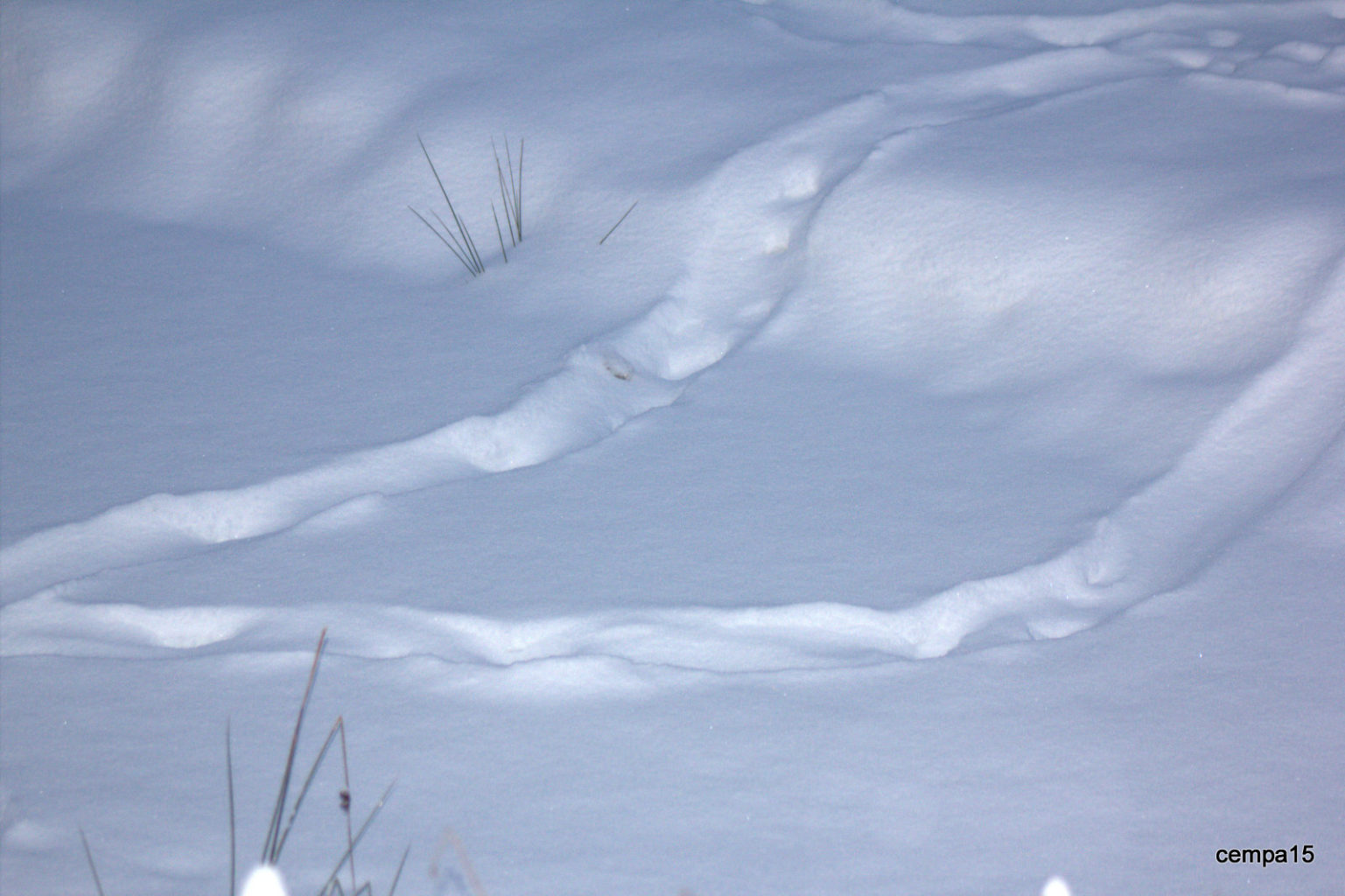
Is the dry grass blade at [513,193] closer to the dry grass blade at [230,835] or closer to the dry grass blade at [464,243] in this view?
the dry grass blade at [464,243]

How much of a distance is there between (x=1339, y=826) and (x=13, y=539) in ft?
6.11

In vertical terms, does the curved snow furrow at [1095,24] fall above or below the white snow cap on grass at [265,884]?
above

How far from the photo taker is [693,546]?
5.63 feet

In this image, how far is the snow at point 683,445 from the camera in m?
1.29

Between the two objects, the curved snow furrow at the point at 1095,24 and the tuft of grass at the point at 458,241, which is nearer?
the tuft of grass at the point at 458,241

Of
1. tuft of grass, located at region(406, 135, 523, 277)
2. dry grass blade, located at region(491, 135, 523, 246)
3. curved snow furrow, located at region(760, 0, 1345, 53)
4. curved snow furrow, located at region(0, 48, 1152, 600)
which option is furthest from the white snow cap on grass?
curved snow furrow, located at region(760, 0, 1345, 53)

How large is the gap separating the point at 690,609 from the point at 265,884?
689mm

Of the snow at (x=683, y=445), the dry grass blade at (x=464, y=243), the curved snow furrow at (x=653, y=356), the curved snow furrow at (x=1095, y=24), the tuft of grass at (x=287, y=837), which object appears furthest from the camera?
the curved snow furrow at (x=1095, y=24)

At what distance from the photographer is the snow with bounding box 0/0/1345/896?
1.29m

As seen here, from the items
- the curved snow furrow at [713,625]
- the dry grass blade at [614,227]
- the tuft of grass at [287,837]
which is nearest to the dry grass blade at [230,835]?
the tuft of grass at [287,837]

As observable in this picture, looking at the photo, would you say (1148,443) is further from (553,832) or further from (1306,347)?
(553,832)

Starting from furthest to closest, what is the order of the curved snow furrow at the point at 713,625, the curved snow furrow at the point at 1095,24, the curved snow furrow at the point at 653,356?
1. the curved snow furrow at the point at 1095,24
2. the curved snow furrow at the point at 653,356
3. the curved snow furrow at the point at 713,625

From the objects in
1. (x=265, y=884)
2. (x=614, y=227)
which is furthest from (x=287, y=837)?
(x=614, y=227)

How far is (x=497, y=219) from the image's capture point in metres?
2.50
